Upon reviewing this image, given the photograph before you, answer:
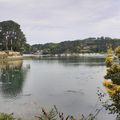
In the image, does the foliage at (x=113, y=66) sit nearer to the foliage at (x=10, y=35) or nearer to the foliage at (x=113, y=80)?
the foliage at (x=113, y=80)

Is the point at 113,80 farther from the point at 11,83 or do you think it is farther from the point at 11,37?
the point at 11,37

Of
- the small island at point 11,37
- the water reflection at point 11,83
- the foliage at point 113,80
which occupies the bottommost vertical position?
the water reflection at point 11,83

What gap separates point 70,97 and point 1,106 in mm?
8183

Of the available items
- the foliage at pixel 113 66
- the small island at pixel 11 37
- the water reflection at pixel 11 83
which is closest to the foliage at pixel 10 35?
the small island at pixel 11 37

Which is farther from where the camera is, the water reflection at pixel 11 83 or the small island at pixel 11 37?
the small island at pixel 11 37

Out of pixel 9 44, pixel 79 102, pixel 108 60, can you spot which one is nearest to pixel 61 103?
pixel 79 102

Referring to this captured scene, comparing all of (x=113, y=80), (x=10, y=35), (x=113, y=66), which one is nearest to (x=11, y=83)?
(x=113, y=66)

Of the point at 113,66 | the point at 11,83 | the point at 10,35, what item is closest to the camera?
the point at 113,66

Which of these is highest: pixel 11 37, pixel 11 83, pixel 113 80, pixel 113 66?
pixel 11 37

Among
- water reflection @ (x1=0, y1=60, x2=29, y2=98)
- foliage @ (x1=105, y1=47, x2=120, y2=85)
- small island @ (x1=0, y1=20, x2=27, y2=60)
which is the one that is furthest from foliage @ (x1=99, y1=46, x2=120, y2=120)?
small island @ (x1=0, y1=20, x2=27, y2=60)

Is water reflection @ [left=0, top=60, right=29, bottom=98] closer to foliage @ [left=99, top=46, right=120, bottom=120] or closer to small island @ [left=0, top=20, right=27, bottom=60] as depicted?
foliage @ [left=99, top=46, right=120, bottom=120]

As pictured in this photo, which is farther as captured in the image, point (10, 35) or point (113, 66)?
point (10, 35)

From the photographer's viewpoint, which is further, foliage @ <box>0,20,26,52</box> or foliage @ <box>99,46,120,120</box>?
foliage @ <box>0,20,26,52</box>

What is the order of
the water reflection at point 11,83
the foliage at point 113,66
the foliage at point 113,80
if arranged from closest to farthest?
the foliage at point 113,80, the foliage at point 113,66, the water reflection at point 11,83
